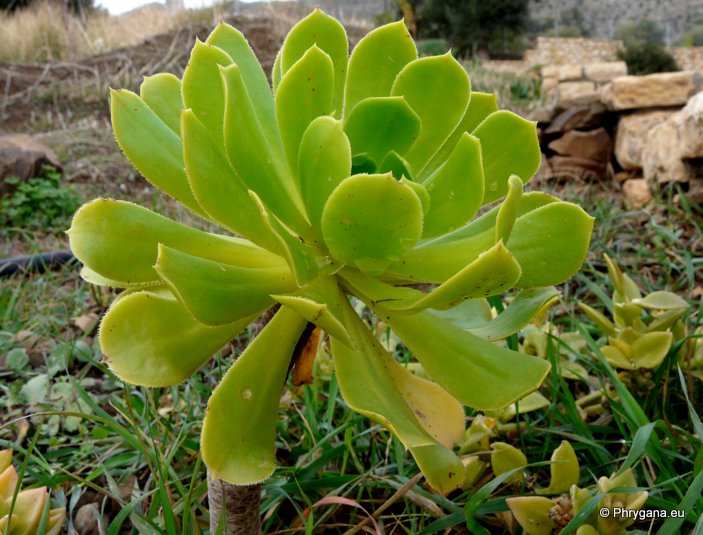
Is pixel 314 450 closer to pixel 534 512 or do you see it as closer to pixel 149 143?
pixel 534 512

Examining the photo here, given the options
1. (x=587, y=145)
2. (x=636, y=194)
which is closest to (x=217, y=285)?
(x=636, y=194)

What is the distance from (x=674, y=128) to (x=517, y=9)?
735 inches

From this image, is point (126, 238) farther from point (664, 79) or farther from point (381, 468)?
point (664, 79)

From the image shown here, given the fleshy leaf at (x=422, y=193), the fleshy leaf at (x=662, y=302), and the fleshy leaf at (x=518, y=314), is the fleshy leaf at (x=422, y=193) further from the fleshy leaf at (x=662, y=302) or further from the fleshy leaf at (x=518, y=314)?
the fleshy leaf at (x=662, y=302)

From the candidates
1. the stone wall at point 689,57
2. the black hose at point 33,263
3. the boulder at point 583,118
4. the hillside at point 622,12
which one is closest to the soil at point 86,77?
the black hose at point 33,263

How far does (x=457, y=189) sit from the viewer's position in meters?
0.71

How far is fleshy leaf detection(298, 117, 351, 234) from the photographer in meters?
0.66

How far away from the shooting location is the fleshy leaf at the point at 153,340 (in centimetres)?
62

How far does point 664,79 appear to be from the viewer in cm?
364

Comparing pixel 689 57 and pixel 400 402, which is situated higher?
pixel 400 402

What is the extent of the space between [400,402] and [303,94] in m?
0.37

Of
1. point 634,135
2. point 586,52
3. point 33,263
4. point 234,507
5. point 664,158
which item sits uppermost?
point 234,507

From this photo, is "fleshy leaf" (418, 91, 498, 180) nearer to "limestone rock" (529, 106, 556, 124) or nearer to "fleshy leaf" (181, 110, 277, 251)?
"fleshy leaf" (181, 110, 277, 251)

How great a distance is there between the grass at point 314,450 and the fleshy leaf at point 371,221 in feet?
1.24
